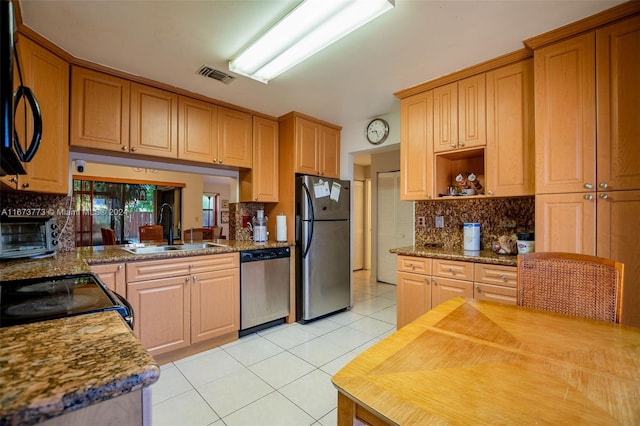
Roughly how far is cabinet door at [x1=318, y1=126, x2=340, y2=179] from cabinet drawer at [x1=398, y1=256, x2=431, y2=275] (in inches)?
58.3

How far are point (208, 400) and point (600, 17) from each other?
341cm

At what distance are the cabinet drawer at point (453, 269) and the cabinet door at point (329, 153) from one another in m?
1.75

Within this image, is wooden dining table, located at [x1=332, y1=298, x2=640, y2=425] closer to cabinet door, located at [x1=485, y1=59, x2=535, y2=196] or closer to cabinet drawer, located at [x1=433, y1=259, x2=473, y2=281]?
cabinet drawer, located at [x1=433, y1=259, x2=473, y2=281]

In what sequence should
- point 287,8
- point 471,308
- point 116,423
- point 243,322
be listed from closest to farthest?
1. point 116,423
2. point 471,308
3. point 287,8
4. point 243,322

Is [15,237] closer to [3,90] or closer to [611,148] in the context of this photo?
[3,90]

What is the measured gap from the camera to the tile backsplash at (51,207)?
2.20m

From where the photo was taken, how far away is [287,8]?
1701mm

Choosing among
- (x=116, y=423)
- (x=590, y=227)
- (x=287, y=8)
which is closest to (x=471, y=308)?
(x=590, y=227)

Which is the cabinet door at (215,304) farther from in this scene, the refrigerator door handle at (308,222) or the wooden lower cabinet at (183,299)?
the refrigerator door handle at (308,222)

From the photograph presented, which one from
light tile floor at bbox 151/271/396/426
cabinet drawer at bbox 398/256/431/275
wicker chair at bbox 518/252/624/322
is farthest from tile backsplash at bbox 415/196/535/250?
wicker chair at bbox 518/252/624/322

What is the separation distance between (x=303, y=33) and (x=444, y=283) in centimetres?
216

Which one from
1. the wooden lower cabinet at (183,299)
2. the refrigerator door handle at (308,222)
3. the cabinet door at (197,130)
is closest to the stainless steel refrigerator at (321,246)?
the refrigerator door handle at (308,222)

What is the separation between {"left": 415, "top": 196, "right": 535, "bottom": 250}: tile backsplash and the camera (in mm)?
2604

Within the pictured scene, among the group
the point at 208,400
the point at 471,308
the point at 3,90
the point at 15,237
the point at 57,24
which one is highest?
the point at 57,24
